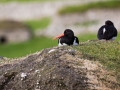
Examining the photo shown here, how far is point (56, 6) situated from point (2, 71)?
2577 inches

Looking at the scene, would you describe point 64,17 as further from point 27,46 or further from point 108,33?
point 108,33

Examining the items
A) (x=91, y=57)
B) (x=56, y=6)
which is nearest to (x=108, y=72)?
(x=91, y=57)

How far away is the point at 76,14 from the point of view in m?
68.8

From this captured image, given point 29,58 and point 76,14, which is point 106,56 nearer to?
point 29,58

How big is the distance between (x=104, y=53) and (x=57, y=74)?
2.26m

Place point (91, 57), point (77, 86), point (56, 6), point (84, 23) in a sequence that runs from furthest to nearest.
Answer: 1. point (56, 6)
2. point (84, 23)
3. point (91, 57)
4. point (77, 86)

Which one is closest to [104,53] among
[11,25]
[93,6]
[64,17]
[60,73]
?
[60,73]

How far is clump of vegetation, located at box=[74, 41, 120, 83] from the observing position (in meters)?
17.2

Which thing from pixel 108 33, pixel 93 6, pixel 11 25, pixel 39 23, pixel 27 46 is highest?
pixel 39 23

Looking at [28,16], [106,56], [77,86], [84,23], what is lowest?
[77,86]

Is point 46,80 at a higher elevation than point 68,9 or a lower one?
lower

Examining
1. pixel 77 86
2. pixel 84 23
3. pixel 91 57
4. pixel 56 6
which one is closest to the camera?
pixel 77 86

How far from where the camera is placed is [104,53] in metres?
18.0

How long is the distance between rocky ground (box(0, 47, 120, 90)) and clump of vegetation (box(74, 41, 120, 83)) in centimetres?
28
